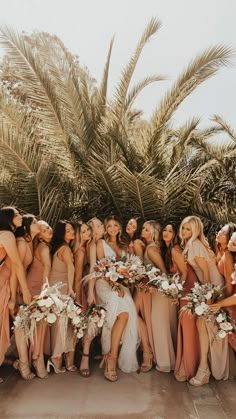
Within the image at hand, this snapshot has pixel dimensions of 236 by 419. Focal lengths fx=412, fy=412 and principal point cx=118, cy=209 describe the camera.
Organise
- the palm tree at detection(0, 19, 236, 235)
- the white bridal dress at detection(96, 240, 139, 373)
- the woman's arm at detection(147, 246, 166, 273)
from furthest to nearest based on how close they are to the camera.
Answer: the palm tree at detection(0, 19, 236, 235) → the woman's arm at detection(147, 246, 166, 273) → the white bridal dress at detection(96, 240, 139, 373)

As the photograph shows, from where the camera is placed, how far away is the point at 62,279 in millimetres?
5125

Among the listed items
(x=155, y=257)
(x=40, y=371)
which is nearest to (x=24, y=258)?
(x=40, y=371)

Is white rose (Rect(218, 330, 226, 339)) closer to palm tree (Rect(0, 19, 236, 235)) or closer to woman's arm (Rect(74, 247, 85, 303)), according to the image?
woman's arm (Rect(74, 247, 85, 303))

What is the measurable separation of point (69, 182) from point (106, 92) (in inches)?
84.3

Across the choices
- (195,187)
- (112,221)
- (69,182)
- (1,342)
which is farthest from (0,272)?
(195,187)

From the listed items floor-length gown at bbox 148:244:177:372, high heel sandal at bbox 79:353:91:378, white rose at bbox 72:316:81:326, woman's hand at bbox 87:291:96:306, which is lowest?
high heel sandal at bbox 79:353:91:378

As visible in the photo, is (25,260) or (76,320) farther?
(25,260)

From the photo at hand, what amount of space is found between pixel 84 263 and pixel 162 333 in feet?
4.32

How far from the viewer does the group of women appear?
4.75m

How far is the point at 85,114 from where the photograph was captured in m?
7.30

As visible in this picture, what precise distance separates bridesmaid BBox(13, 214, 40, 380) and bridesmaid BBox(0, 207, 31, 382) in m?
0.12

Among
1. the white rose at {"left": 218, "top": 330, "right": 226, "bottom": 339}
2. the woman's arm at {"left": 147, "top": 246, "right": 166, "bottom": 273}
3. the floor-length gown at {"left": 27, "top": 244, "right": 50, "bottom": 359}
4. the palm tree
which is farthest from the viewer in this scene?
the palm tree

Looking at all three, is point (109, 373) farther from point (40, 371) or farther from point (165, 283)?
point (165, 283)

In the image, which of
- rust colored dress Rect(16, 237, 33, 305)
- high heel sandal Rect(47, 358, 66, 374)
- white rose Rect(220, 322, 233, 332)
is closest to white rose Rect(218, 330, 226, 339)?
white rose Rect(220, 322, 233, 332)
